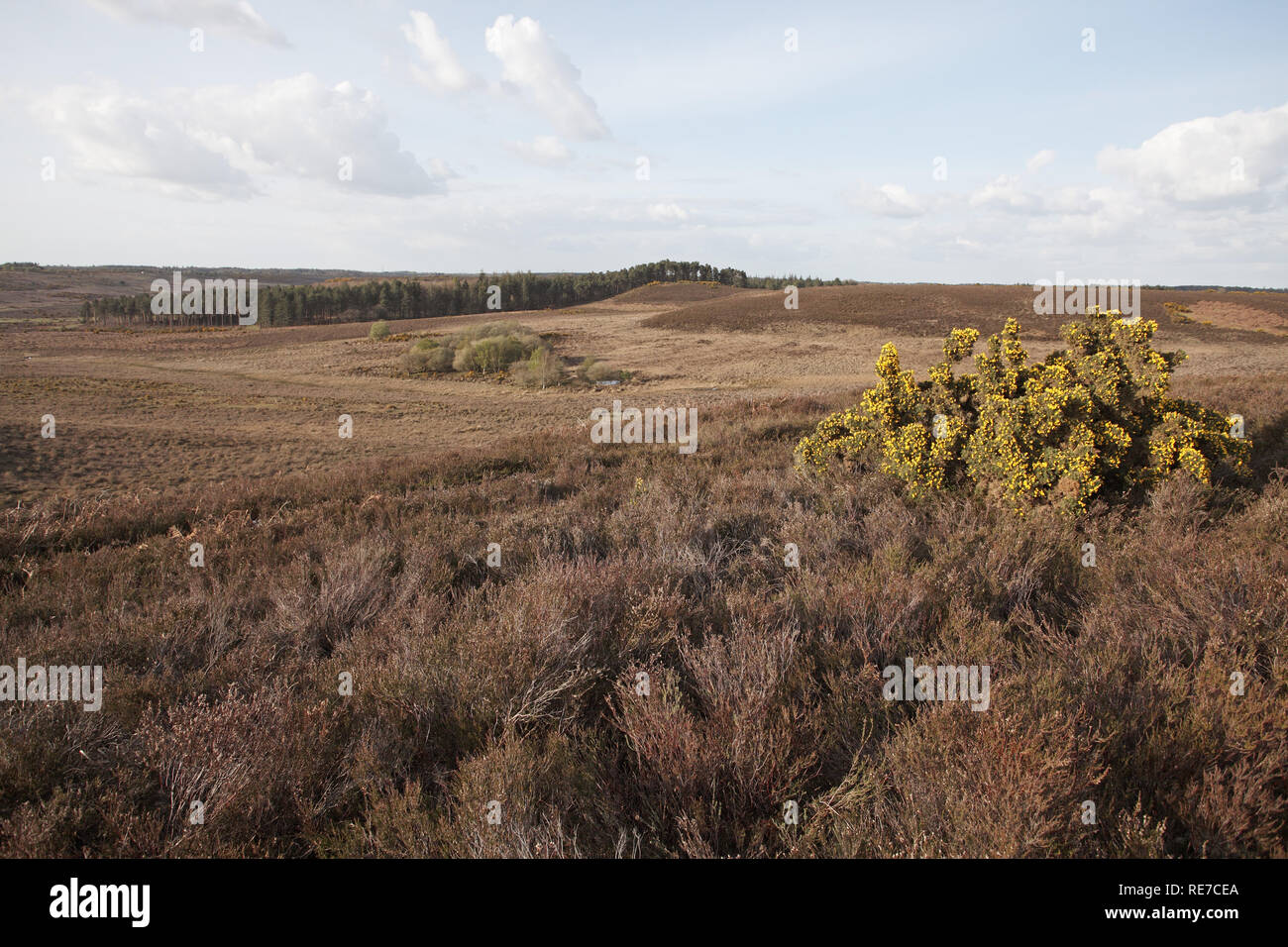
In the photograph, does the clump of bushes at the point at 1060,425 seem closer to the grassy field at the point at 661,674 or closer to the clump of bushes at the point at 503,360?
the grassy field at the point at 661,674

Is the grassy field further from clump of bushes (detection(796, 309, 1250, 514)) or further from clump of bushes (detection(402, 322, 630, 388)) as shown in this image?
clump of bushes (detection(402, 322, 630, 388))

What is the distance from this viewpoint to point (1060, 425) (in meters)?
6.93

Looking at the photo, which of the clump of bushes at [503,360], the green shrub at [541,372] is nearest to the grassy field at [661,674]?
the green shrub at [541,372]

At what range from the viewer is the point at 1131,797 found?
8.39 ft

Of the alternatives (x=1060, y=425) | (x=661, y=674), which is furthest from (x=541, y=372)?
(x=661, y=674)

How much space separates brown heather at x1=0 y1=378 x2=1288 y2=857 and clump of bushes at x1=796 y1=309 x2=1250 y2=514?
48 centimetres

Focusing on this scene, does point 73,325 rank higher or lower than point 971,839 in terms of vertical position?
higher

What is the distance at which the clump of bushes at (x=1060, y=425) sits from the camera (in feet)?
22.4

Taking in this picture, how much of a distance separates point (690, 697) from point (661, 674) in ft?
0.95

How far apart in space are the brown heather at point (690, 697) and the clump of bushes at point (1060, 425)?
0.48 meters

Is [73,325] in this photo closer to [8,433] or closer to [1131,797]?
[8,433]

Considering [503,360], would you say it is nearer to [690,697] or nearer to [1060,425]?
→ [1060,425]
